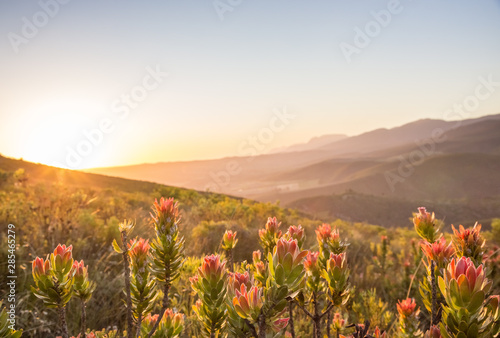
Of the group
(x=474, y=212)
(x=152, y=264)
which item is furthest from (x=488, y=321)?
(x=474, y=212)

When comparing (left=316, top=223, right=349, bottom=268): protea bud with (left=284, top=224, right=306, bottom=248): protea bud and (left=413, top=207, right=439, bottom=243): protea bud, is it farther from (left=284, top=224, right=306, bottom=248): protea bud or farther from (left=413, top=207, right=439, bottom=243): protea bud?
(left=413, top=207, right=439, bottom=243): protea bud

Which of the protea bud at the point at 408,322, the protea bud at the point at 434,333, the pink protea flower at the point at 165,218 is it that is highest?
the pink protea flower at the point at 165,218

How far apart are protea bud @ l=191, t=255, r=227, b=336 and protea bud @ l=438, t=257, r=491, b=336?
714mm

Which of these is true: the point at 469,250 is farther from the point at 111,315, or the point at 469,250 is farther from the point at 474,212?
the point at 474,212

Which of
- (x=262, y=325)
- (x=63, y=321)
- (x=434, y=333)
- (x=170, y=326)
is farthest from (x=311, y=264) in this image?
(x=63, y=321)

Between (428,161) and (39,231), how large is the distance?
133 metres

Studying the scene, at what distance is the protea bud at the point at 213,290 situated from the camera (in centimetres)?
99

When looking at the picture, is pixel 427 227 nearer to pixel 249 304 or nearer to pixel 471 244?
pixel 471 244

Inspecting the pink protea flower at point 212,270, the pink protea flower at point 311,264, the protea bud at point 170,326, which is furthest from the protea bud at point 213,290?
the pink protea flower at point 311,264

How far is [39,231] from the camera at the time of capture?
4160 millimetres

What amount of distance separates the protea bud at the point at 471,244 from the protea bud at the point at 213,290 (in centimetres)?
114

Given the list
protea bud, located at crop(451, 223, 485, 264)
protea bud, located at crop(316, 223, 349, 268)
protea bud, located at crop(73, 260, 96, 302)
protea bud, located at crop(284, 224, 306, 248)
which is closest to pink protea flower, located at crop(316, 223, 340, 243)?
protea bud, located at crop(316, 223, 349, 268)

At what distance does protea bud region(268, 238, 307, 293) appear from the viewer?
83cm

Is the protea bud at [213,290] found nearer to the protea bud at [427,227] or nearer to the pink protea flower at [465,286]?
the pink protea flower at [465,286]
